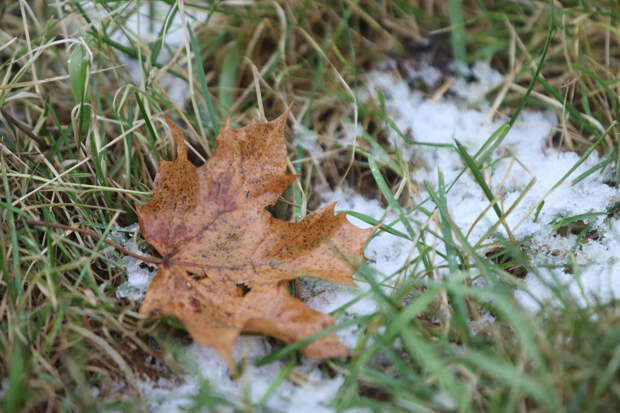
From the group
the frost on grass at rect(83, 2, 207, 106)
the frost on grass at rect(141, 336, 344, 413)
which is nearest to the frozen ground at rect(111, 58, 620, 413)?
the frost on grass at rect(141, 336, 344, 413)

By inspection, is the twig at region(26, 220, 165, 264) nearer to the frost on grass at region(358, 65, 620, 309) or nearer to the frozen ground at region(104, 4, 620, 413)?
the frozen ground at region(104, 4, 620, 413)

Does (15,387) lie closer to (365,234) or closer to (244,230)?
(244,230)

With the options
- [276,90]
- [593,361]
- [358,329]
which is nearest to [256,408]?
[358,329]

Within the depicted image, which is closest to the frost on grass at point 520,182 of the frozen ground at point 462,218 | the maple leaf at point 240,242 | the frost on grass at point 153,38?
→ the frozen ground at point 462,218

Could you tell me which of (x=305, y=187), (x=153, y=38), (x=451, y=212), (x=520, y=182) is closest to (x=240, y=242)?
(x=305, y=187)

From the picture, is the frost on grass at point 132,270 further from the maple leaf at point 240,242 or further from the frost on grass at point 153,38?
the frost on grass at point 153,38

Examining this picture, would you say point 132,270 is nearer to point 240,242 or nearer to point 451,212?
point 240,242
